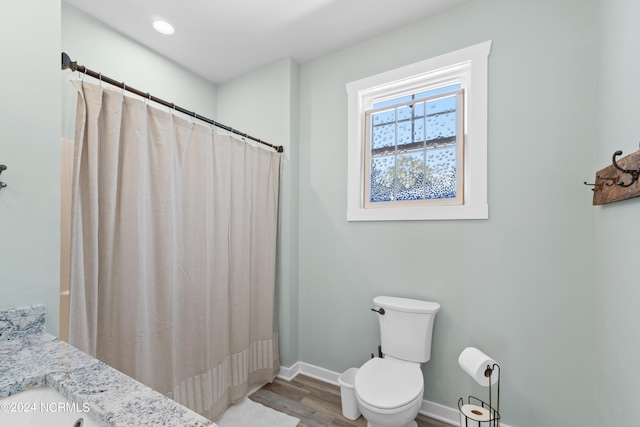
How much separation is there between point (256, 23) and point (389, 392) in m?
2.49

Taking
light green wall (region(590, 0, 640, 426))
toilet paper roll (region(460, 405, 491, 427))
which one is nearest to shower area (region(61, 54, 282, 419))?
toilet paper roll (region(460, 405, 491, 427))

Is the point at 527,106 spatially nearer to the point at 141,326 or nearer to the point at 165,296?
the point at 165,296

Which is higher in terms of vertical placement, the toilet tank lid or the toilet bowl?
the toilet tank lid

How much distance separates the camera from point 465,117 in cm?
192

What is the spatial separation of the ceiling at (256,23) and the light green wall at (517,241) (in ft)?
0.52

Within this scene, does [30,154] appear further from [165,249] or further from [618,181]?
[618,181]

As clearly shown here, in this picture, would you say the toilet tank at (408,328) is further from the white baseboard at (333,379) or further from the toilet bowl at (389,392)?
Result: the white baseboard at (333,379)

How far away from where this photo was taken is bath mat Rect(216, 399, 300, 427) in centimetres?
178

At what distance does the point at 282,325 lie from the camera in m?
2.38

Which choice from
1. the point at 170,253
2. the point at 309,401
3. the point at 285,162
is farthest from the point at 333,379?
the point at 285,162

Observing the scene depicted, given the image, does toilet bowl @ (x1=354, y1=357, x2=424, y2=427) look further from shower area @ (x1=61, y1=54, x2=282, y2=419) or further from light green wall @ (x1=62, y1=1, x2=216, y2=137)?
light green wall @ (x1=62, y1=1, x2=216, y2=137)

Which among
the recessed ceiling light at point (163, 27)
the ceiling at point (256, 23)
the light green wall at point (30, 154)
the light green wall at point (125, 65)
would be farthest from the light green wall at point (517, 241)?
the light green wall at point (30, 154)

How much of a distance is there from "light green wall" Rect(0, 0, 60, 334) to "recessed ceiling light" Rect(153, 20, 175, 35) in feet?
3.27

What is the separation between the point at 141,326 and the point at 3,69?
1.21m
